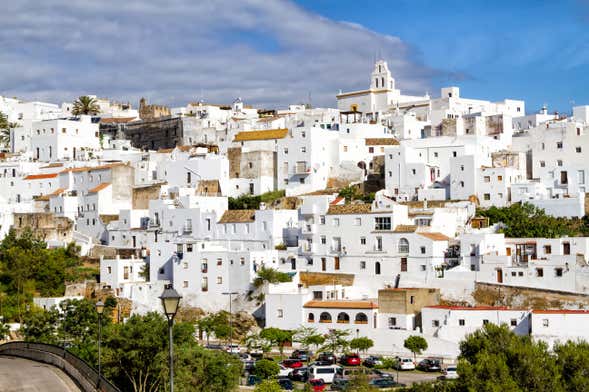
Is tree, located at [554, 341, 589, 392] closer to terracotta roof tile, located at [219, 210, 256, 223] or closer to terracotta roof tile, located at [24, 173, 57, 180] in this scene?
terracotta roof tile, located at [219, 210, 256, 223]

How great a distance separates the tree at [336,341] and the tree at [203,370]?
13.7m

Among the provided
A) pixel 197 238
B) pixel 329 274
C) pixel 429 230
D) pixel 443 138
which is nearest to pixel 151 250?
pixel 197 238

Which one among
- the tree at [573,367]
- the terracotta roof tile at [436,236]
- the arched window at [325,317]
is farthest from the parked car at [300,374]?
the terracotta roof tile at [436,236]

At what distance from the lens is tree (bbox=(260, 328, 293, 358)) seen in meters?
47.5

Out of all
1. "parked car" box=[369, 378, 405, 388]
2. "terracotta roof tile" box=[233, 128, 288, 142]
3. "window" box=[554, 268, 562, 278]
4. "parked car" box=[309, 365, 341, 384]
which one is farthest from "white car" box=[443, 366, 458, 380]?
"terracotta roof tile" box=[233, 128, 288, 142]

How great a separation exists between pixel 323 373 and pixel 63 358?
1562 cm

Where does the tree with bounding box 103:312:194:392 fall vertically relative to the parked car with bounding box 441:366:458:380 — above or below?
above

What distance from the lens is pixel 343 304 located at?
4994cm

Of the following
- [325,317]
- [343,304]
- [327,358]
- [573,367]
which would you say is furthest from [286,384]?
[573,367]

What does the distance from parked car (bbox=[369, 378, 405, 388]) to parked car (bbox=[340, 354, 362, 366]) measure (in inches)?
190

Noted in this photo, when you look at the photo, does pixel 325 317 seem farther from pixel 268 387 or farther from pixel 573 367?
pixel 573 367

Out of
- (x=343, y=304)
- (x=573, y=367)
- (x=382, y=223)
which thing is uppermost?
(x=382, y=223)

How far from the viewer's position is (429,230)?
54469 mm

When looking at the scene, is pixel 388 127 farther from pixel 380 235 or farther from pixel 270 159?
pixel 380 235
